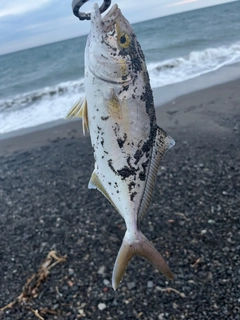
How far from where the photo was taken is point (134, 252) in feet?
8.89

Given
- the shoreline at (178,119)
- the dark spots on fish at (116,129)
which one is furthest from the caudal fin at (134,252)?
the shoreline at (178,119)

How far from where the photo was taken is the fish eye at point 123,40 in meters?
2.49

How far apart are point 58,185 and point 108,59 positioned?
7061 mm

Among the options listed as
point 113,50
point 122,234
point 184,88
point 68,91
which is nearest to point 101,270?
point 122,234

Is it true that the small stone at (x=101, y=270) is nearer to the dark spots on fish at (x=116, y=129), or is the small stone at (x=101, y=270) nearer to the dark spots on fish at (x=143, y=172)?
the dark spots on fish at (x=143, y=172)

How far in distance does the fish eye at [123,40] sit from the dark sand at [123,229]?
4.02m

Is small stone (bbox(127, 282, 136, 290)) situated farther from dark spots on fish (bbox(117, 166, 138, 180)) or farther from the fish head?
the fish head

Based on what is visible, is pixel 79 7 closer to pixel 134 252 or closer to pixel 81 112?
pixel 81 112

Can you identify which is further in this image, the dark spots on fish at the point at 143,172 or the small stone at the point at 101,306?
the small stone at the point at 101,306

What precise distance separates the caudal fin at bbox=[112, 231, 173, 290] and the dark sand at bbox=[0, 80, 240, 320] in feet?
9.61

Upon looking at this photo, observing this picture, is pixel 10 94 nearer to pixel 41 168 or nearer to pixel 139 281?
pixel 41 168

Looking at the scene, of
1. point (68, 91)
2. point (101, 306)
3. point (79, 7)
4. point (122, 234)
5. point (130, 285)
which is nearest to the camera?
point (79, 7)

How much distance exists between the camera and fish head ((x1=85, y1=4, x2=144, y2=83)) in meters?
2.44

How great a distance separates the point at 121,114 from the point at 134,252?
96 cm
